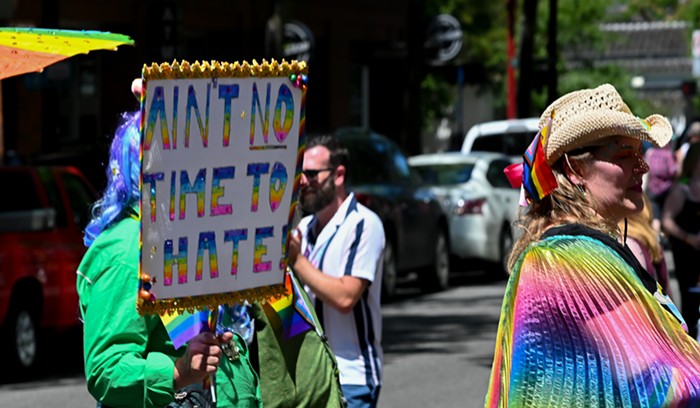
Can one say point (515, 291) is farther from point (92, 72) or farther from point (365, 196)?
point (92, 72)

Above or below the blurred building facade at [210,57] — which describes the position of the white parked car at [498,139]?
below

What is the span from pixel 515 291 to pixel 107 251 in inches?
45.7

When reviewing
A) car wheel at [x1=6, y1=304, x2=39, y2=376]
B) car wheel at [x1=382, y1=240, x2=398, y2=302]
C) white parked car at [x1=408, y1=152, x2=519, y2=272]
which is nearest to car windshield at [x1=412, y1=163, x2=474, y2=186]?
white parked car at [x1=408, y1=152, x2=519, y2=272]

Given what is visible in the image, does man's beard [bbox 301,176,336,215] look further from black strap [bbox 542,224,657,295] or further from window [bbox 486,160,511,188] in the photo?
window [bbox 486,160,511,188]

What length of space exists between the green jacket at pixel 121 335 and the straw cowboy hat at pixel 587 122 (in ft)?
3.74

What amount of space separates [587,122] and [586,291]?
19.1 inches

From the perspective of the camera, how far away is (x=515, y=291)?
340 centimetres

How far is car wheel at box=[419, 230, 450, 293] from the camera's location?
1853 centimetres

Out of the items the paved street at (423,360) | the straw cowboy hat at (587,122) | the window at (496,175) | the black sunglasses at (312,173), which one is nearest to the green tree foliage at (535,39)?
the window at (496,175)

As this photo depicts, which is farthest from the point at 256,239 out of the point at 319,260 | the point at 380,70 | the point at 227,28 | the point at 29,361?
the point at 380,70

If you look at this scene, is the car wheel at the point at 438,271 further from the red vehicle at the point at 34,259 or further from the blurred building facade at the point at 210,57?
the red vehicle at the point at 34,259

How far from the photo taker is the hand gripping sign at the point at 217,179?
3.58 meters

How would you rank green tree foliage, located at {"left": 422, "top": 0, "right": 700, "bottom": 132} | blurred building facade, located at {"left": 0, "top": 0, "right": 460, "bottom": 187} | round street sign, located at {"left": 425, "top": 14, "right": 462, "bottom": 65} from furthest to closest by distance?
green tree foliage, located at {"left": 422, "top": 0, "right": 700, "bottom": 132} → round street sign, located at {"left": 425, "top": 14, "right": 462, "bottom": 65} → blurred building facade, located at {"left": 0, "top": 0, "right": 460, "bottom": 187}

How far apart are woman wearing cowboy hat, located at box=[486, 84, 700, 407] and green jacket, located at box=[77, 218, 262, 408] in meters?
0.91
